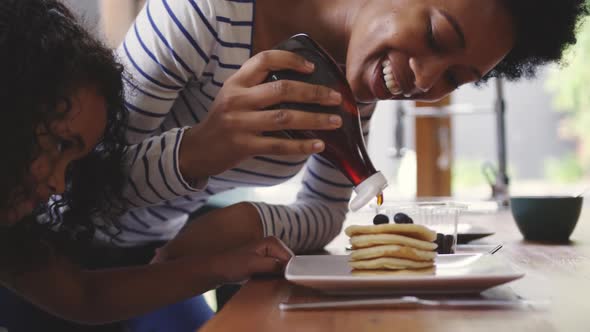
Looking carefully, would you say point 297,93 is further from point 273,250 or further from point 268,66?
point 273,250

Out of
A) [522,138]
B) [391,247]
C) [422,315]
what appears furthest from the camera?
[522,138]

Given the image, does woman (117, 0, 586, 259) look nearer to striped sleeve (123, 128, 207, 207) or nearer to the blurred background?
striped sleeve (123, 128, 207, 207)

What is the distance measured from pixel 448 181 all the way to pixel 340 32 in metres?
2.27

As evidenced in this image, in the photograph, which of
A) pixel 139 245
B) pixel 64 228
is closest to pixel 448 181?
pixel 139 245

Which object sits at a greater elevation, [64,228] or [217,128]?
[217,128]

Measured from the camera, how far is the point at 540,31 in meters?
1.21

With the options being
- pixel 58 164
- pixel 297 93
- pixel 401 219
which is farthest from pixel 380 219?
pixel 58 164

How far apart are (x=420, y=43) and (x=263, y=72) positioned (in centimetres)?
34

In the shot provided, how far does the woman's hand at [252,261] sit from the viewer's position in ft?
2.90

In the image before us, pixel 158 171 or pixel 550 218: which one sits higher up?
pixel 158 171

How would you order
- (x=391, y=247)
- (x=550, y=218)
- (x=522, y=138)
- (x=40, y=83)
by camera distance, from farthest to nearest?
(x=522, y=138), (x=550, y=218), (x=40, y=83), (x=391, y=247)

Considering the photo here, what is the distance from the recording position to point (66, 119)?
899mm

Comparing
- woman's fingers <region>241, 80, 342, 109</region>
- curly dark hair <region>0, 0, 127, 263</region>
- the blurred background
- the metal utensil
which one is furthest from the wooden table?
the blurred background

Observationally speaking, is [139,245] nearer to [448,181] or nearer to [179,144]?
[179,144]
